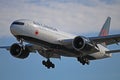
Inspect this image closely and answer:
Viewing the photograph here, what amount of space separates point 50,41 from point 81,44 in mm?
4174

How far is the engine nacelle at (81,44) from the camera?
1956 inches

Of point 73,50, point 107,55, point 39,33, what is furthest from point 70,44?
point 107,55

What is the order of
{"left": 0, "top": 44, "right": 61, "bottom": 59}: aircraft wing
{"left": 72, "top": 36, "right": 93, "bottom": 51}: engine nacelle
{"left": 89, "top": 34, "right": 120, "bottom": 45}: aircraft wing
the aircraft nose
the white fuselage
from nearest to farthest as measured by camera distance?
1. the aircraft nose
2. the white fuselage
3. {"left": 72, "top": 36, "right": 93, "bottom": 51}: engine nacelle
4. {"left": 89, "top": 34, "right": 120, "bottom": 45}: aircraft wing
5. {"left": 0, "top": 44, "right": 61, "bottom": 59}: aircraft wing

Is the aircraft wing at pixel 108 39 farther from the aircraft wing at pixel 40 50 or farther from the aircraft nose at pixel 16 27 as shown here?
the aircraft nose at pixel 16 27

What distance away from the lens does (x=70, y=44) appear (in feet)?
167

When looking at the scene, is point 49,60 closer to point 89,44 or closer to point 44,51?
point 44,51

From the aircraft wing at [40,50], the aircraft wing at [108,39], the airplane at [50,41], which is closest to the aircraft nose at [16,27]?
the airplane at [50,41]

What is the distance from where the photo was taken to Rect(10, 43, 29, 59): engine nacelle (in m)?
52.3

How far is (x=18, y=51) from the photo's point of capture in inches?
2073

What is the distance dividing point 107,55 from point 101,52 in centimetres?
279

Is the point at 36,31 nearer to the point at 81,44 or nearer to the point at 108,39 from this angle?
the point at 81,44

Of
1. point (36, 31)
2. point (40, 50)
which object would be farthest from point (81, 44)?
point (40, 50)

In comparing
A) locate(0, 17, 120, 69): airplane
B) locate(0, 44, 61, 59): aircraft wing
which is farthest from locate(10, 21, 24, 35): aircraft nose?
locate(0, 44, 61, 59): aircraft wing

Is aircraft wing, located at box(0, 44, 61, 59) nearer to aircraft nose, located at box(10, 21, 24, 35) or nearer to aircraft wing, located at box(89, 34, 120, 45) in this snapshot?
aircraft nose, located at box(10, 21, 24, 35)
